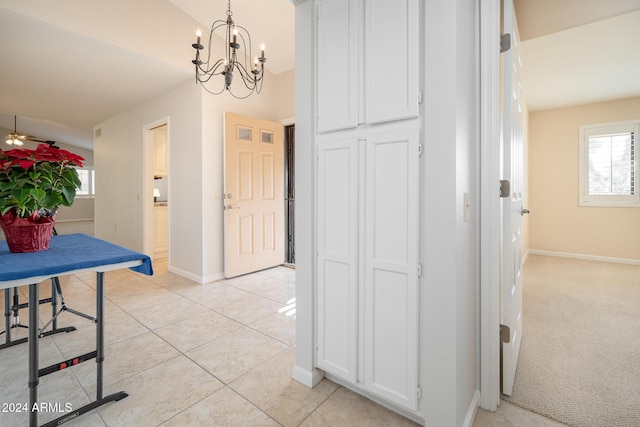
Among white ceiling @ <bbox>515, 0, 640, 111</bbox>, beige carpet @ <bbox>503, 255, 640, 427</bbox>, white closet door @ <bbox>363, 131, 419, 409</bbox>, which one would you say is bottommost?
beige carpet @ <bbox>503, 255, 640, 427</bbox>

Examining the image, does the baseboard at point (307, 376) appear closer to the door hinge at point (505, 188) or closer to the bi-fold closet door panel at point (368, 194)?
the bi-fold closet door panel at point (368, 194)

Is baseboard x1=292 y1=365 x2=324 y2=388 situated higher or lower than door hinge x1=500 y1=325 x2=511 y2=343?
lower

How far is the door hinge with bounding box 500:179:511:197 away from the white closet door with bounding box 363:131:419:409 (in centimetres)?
65

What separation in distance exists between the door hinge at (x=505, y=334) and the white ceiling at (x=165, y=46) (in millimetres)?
2237

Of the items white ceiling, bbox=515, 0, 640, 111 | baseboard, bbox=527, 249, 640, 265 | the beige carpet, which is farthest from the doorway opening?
baseboard, bbox=527, 249, 640, 265

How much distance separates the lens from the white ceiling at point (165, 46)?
8.31ft

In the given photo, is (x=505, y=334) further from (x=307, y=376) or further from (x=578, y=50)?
(x=578, y=50)

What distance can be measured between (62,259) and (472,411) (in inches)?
83.7

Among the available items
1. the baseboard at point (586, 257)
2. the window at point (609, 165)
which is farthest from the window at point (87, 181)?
the window at point (609, 165)

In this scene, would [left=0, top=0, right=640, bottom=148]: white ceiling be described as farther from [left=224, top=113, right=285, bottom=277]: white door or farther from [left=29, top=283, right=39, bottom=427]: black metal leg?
[left=29, top=283, right=39, bottom=427]: black metal leg

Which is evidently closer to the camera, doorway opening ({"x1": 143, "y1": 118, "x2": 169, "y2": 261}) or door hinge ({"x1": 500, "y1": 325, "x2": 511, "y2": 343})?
door hinge ({"x1": 500, "y1": 325, "x2": 511, "y2": 343})

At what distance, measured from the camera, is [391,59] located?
1338 millimetres

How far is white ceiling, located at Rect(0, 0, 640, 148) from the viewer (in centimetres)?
253

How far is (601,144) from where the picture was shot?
15.9ft
